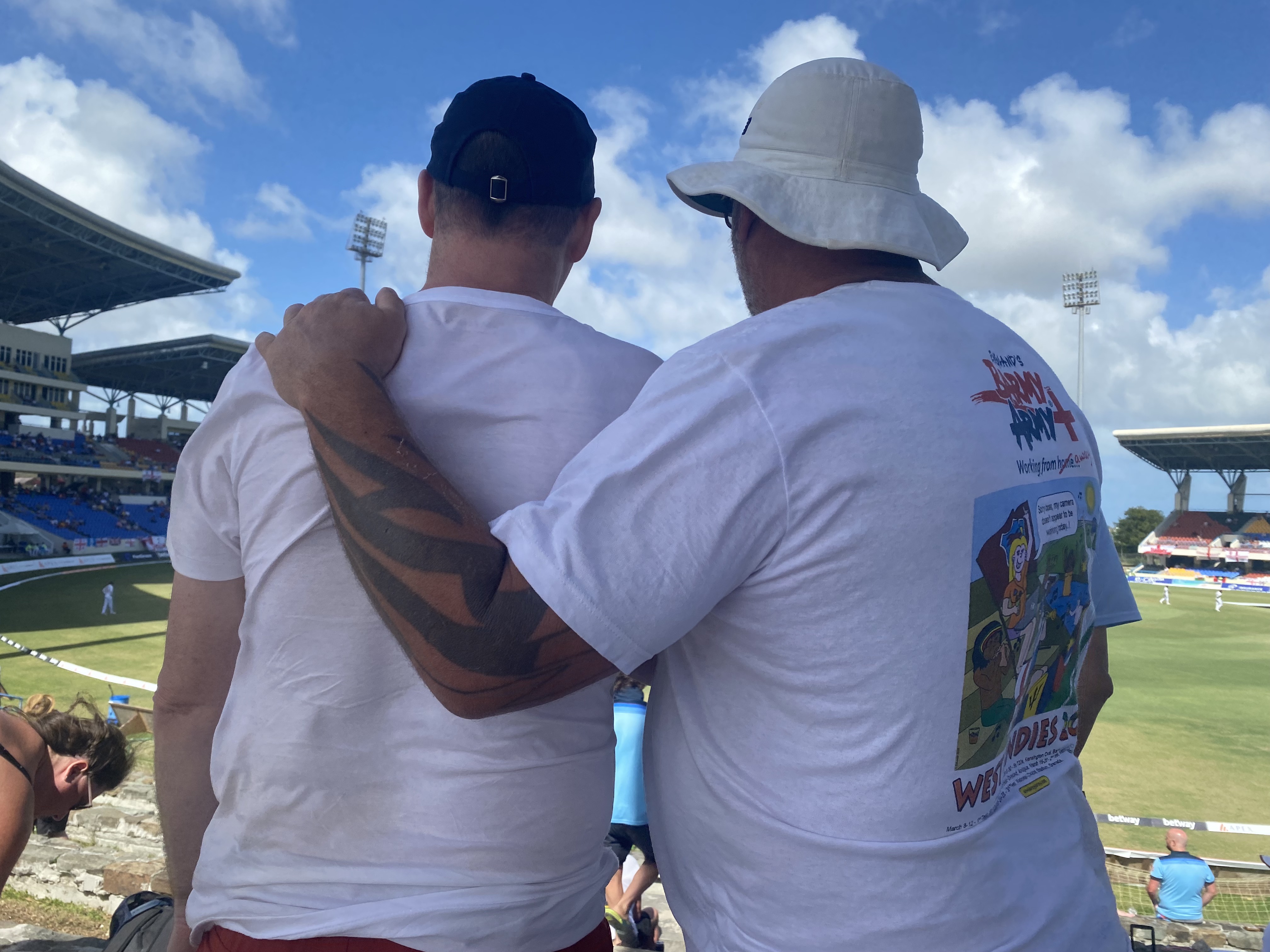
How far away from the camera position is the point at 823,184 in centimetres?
134

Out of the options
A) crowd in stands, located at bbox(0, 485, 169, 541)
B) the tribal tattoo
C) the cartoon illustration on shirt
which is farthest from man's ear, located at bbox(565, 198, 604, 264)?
crowd in stands, located at bbox(0, 485, 169, 541)

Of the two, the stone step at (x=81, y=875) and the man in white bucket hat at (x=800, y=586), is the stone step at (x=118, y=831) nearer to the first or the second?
the stone step at (x=81, y=875)

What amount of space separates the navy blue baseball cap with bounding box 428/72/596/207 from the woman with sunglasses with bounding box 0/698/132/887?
2.84 m

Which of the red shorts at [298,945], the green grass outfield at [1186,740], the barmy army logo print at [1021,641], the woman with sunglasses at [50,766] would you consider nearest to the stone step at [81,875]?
the woman with sunglasses at [50,766]

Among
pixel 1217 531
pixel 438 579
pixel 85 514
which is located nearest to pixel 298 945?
pixel 438 579

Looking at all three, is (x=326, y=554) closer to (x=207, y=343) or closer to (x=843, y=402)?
(x=843, y=402)

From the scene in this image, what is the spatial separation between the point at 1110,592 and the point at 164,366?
55.0 meters

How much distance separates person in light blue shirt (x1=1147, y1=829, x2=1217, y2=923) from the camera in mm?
6582

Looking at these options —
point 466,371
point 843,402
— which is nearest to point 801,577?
point 843,402

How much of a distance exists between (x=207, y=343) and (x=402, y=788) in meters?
49.6

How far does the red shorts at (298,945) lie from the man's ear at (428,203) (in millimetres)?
1163

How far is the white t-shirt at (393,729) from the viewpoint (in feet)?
4.05

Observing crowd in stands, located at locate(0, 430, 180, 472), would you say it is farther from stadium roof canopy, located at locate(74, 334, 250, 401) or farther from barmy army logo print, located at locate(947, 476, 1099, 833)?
barmy army logo print, located at locate(947, 476, 1099, 833)

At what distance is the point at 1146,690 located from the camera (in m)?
18.1
